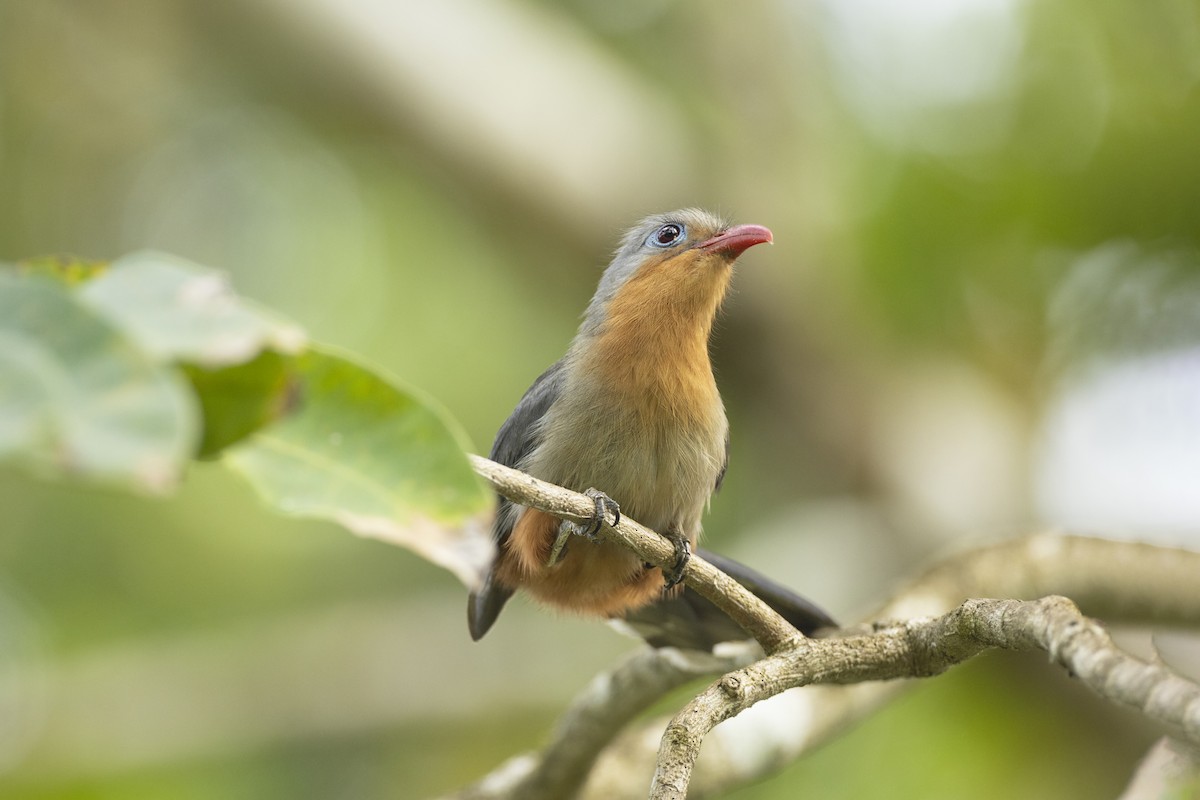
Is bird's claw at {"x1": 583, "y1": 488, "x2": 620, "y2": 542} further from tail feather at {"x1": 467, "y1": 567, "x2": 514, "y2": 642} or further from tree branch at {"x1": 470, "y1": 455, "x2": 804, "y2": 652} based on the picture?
tail feather at {"x1": 467, "y1": 567, "x2": 514, "y2": 642}

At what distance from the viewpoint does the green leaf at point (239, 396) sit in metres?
1.57

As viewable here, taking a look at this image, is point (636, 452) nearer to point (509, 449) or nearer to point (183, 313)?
point (509, 449)

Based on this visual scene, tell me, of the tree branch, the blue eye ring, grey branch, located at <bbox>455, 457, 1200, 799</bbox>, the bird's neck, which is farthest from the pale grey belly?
the blue eye ring

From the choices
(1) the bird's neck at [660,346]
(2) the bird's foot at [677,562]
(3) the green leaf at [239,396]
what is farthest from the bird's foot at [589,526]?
(3) the green leaf at [239,396]

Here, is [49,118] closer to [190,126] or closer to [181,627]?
[190,126]

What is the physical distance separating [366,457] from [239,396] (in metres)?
0.22

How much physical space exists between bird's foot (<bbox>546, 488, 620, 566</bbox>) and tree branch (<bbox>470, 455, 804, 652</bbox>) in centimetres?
6

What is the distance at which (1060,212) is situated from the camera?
854 cm

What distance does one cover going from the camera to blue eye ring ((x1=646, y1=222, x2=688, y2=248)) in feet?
16.6

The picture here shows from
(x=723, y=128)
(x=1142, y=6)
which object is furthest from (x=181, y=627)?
(x=1142, y=6)

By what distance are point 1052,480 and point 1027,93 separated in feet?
9.60

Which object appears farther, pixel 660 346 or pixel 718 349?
pixel 718 349

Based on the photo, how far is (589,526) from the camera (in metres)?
3.38

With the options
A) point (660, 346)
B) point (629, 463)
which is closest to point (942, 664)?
point (629, 463)
